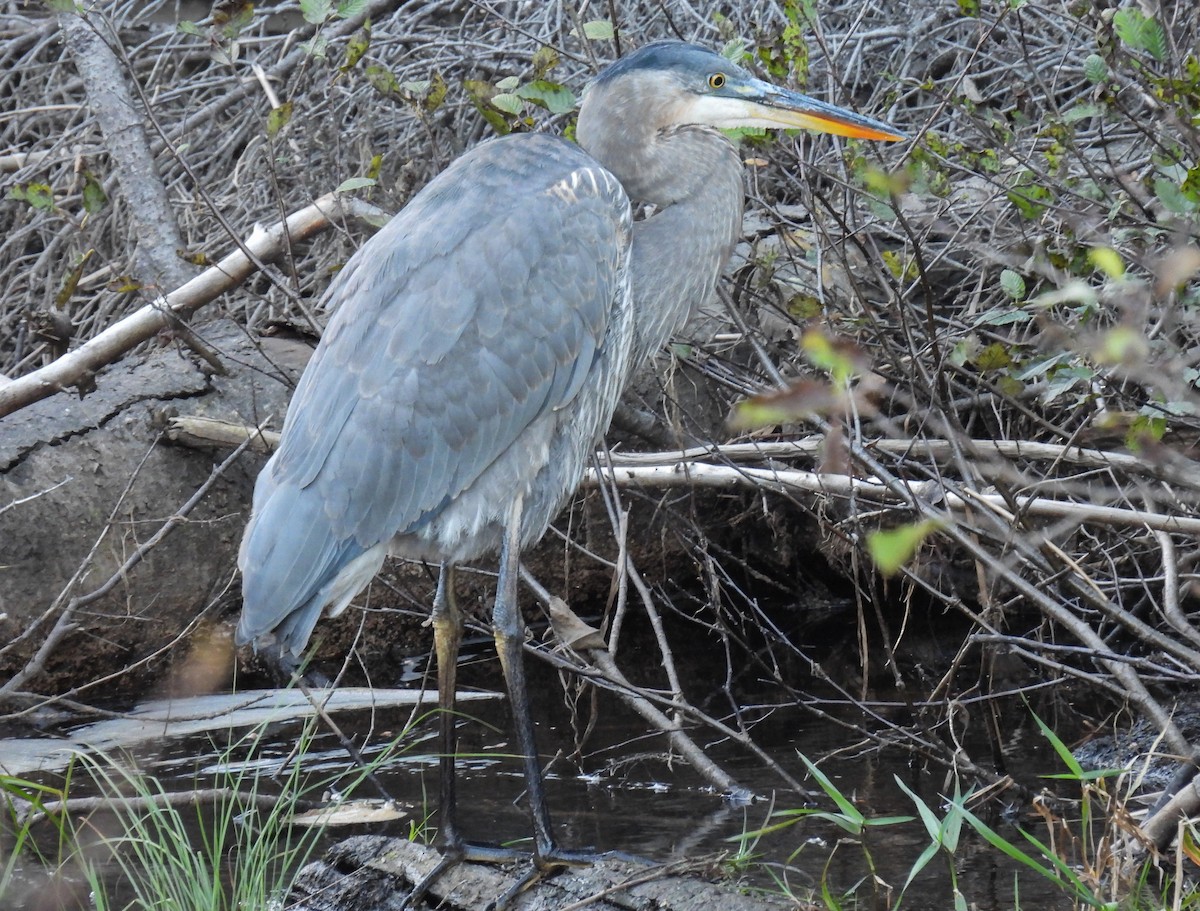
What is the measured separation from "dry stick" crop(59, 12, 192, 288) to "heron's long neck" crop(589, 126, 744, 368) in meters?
2.23

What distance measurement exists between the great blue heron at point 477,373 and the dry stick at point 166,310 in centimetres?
114

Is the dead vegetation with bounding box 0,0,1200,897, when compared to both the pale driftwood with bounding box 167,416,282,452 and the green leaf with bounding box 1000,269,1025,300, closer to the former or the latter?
the green leaf with bounding box 1000,269,1025,300

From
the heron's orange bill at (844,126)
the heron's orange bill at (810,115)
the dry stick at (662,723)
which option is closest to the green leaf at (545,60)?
the heron's orange bill at (810,115)

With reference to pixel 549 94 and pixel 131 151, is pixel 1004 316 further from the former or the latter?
pixel 131 151

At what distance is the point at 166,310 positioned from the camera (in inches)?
176

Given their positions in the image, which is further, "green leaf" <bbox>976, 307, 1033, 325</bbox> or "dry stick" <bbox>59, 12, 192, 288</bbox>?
"dry stick" <bbox>59, 12, 192, 288</bbox>

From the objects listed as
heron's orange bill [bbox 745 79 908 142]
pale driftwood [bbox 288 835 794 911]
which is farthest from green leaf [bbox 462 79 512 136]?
pale driftwood [bbox 288 835 794 911]

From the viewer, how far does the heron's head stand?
145 inches

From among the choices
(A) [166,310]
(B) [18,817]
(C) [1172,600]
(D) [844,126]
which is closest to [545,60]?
(D) [844,126]

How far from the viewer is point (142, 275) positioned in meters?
5.66

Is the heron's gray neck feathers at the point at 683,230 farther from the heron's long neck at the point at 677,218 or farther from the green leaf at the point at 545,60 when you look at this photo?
the green leaf at the point at 545,60

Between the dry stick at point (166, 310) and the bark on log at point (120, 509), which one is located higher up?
the dry stick at point (166, 310)

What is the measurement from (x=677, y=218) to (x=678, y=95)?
323 mm

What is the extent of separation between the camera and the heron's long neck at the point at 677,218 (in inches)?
149
